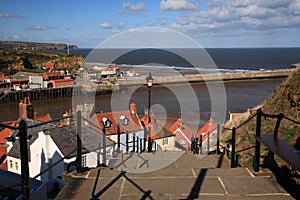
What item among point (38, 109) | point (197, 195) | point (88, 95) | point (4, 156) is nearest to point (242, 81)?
point (88, 95)

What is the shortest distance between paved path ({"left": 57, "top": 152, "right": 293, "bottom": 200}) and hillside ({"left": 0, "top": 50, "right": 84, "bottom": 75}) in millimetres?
103354

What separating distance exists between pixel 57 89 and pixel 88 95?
6276mm

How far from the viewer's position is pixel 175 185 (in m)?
4.20

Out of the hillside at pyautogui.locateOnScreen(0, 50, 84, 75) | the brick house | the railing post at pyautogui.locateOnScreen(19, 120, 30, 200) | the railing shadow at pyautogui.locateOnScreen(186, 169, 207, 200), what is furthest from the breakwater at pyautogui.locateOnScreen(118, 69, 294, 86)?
the railing post at pyautogui.locateOnScreen(19, 120, 30, 200)

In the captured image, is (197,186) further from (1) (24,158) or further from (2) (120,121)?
(2) (120,121)

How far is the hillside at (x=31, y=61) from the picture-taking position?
343 ft

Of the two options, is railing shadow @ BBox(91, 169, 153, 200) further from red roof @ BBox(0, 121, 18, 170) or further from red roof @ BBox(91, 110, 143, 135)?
red roof @ BBox(91, 110, 143, 135)

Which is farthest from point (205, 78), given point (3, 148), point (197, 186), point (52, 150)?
point (197, 186)

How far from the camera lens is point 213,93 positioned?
51.0m

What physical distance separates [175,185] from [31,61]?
411 ft

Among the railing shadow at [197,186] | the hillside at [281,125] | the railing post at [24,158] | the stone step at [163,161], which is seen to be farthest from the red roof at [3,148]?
the railing post at [24,158]

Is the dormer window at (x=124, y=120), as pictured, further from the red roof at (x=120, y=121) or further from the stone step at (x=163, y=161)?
the stone step at (x=163, y=161)

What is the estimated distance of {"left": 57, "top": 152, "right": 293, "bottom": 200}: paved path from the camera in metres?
3.82

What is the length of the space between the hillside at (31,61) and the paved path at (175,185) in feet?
339
